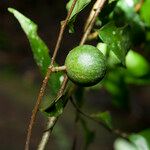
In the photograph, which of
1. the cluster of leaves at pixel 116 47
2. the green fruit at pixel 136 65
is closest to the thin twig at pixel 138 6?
the cluster of leaves at pixel 116 47

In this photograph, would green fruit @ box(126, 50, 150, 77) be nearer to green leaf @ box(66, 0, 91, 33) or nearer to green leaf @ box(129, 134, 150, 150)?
green leaf @ box(129, 134, 150, 150)

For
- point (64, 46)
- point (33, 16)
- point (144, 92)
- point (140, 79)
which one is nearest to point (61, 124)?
point (144, 92)

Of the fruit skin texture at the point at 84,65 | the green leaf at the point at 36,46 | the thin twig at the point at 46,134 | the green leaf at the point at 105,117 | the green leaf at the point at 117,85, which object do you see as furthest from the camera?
the green leaf at the point at 117,85

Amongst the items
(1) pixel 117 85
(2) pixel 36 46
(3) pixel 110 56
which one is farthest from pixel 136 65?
(2) pixel 36 46

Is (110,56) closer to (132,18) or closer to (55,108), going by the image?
(132,18)

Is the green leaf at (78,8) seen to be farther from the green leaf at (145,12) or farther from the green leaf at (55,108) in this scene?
the green leaf at (145,12)

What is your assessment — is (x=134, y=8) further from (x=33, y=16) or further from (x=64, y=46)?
(x=33, y=16)

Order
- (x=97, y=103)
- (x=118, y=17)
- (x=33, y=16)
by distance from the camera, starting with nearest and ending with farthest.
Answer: (x=118, y=17) < (x=97, y=103) < (x=33, y=16)
